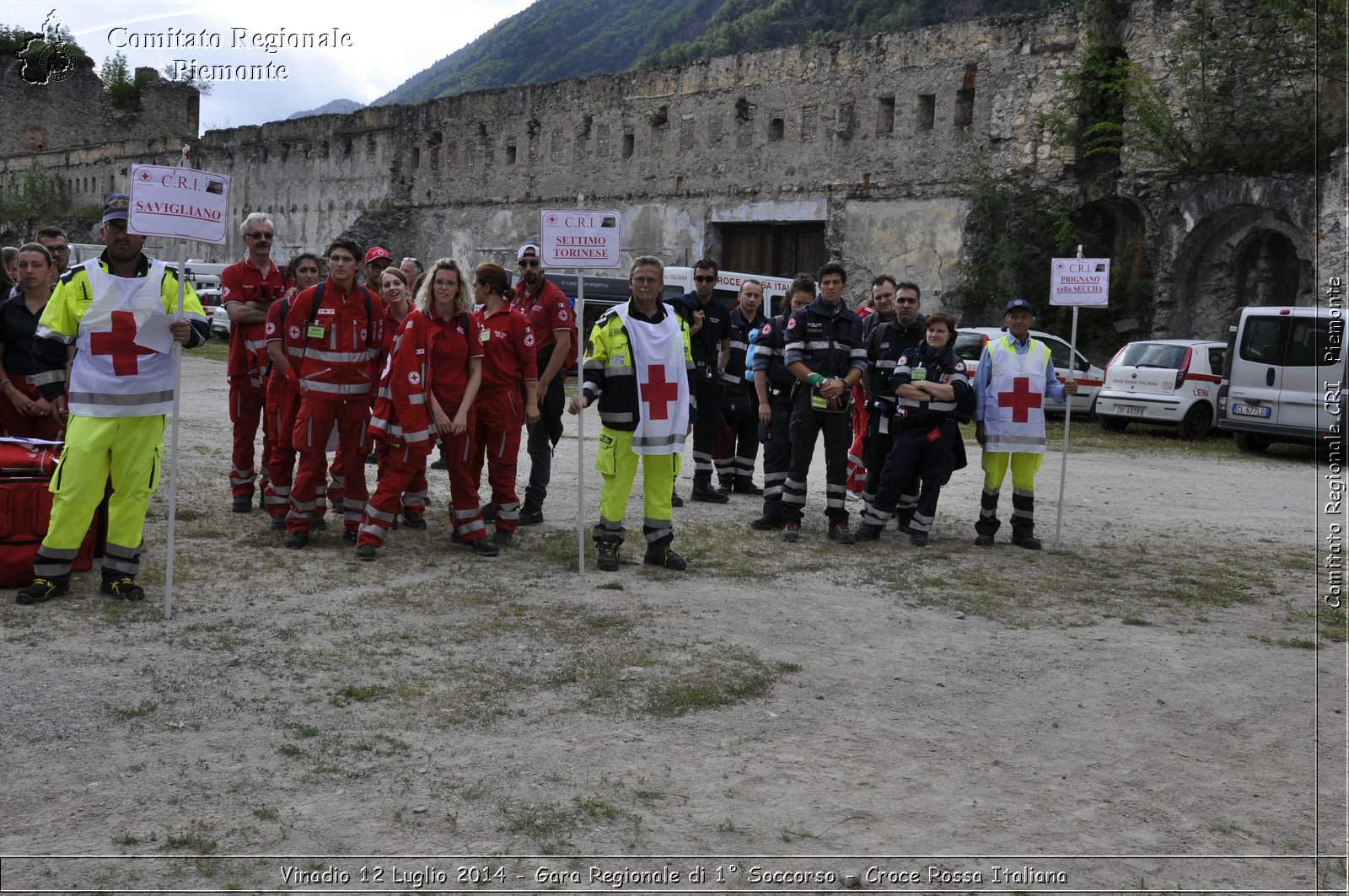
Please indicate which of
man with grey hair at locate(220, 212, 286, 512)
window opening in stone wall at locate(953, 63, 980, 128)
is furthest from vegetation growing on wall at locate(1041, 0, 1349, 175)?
man with grey hair at locate(220, 212, 286, 512)

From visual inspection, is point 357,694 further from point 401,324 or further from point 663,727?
point 401,324

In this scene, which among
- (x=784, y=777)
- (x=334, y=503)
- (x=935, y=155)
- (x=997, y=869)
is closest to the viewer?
(x=997, y=869)

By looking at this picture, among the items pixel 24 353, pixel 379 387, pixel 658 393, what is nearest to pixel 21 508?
pixel 24 353

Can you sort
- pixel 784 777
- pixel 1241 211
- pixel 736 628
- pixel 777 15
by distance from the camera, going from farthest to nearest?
pixel 777 15 → pixel 1241 211 → pixel 736 628 → pixel 784 777

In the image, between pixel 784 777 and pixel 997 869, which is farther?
pixel 784 777

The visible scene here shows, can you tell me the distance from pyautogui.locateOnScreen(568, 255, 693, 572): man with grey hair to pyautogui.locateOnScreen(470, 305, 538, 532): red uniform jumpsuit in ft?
2.33

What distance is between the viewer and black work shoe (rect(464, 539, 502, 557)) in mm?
8062

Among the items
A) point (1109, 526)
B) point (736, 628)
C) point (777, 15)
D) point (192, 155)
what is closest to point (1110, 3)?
point (1109, 526)

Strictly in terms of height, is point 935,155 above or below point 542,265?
above

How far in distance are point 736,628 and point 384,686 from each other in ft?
6.55

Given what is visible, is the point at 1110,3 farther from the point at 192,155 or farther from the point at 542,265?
the point at 192,155

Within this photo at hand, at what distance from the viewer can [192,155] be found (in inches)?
1881

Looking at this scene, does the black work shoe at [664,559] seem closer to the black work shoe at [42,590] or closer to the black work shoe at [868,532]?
the black work shoe at [868,532]

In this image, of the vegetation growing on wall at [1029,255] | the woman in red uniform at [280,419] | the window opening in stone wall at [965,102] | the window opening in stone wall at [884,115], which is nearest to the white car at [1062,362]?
the vegetation growing on wall at [1029,255]
